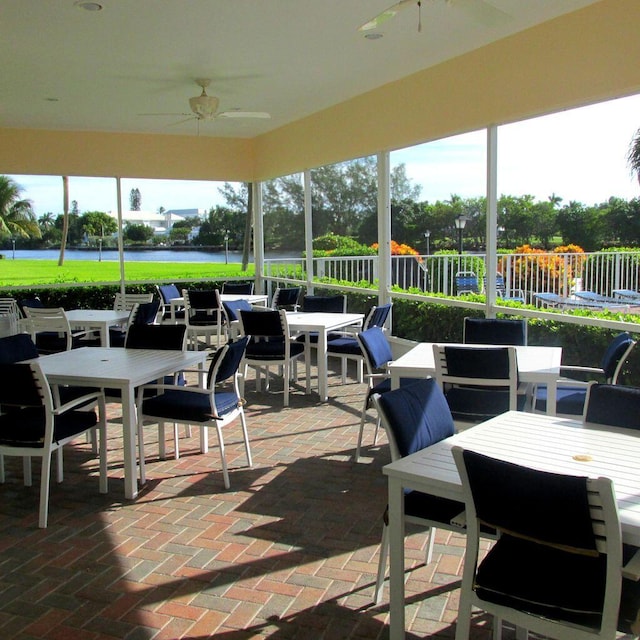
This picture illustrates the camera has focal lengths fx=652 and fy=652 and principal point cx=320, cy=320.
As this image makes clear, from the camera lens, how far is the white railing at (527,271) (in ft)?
19.5

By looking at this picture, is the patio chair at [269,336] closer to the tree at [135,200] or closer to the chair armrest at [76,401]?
the chair armrest at [76,401]

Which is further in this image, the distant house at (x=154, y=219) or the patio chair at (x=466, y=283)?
the distant house at (x=154, y=219)

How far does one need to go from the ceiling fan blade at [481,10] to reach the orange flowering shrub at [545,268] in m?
2.73

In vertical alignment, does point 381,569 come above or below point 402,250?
below

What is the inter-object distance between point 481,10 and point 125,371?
318 centimetres

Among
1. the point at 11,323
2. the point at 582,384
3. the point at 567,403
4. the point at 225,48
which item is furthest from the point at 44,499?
the point at 11,323

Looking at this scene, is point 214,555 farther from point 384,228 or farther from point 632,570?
point 384,228

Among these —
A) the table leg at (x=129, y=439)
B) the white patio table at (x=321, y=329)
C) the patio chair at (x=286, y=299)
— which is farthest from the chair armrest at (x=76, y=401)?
the patio chair at (x=286, y=299)

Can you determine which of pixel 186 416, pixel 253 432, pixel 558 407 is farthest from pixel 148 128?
pixel 558 407

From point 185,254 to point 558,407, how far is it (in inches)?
342

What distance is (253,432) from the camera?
17.5 ft

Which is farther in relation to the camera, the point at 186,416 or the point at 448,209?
the point at 448,209

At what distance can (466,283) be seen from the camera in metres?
7.43

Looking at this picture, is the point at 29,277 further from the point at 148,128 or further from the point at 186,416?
the point at 186,416
